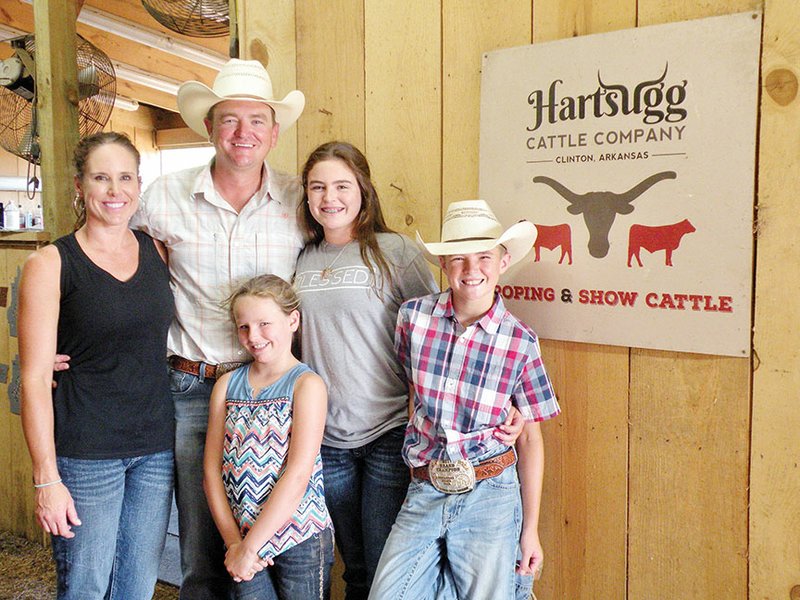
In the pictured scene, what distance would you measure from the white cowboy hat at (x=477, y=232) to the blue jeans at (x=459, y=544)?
1.60ft

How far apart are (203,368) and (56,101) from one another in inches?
68.3

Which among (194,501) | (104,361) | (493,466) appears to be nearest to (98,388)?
(104,361)

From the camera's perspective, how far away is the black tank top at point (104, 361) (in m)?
1.59

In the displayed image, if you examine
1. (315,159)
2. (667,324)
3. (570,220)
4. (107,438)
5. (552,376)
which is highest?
(315,159)

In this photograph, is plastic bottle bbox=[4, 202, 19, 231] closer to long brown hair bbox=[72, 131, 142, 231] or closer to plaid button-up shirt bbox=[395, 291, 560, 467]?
long brown hair bbox=[72, 131, 142, 231]

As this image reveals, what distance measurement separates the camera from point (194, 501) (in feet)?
5.88

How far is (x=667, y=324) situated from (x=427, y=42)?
0.93m

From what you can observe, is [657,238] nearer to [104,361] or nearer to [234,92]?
[234,92]

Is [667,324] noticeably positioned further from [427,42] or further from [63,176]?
[63,176]

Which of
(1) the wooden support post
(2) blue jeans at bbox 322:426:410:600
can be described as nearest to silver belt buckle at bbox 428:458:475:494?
(2) blue jeans at bbox 322:426:410:600

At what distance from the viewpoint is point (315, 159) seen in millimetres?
1739

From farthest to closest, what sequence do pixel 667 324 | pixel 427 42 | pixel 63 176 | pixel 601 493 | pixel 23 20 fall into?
pixel 23 20, pixel 63 176, pixel 427 42, pixel 601 493, pixel 667 324

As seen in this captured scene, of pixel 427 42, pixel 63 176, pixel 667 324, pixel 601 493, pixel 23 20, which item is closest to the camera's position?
pixel 667 324

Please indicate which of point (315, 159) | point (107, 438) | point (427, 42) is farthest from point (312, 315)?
point (427, 42)
